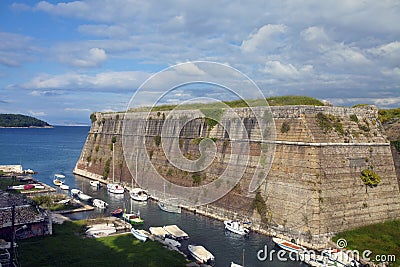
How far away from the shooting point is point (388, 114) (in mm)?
32188

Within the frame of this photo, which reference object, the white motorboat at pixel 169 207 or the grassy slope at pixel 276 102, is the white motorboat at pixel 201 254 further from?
the grassy slope at pixel 276 102

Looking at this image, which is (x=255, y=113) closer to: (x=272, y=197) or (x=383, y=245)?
(x=272, y=197)

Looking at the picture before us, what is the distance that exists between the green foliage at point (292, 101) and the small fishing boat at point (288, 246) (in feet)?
35.6

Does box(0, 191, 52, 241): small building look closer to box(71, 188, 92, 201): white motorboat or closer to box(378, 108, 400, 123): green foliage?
box(71, 188, 92, 201): white motorboat

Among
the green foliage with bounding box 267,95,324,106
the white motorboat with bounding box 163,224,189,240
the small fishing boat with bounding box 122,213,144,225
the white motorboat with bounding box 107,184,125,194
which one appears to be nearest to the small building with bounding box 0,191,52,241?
the small fishing boat with bounding box 122,213,144,225

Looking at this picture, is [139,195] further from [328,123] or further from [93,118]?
[93,118]

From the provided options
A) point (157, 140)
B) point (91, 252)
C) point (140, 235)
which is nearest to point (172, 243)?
point (140, 235)

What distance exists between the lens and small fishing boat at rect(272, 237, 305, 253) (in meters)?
20.4

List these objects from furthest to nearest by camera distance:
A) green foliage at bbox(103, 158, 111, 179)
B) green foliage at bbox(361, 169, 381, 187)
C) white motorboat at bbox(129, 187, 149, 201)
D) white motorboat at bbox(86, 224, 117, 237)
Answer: green foliage at bbox(103, 158, 111, 179)
white motorboat at bbox(129, 187, 149, 201)
green foliage at bbox(361, 169, 381, 187)
white motorboat at bbox(86, 224, 117, 237)

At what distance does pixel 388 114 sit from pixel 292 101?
9030 millimetres

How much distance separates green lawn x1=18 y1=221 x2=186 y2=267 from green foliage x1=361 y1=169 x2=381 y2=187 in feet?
40.2

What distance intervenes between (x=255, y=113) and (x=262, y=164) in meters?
3.74

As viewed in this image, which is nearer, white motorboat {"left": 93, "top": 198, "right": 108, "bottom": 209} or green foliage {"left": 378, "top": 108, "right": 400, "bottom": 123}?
green foliage {"left": 378, "top": 108, "right": 400, "bottom": 123}

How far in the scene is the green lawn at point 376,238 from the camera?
19922 mm
